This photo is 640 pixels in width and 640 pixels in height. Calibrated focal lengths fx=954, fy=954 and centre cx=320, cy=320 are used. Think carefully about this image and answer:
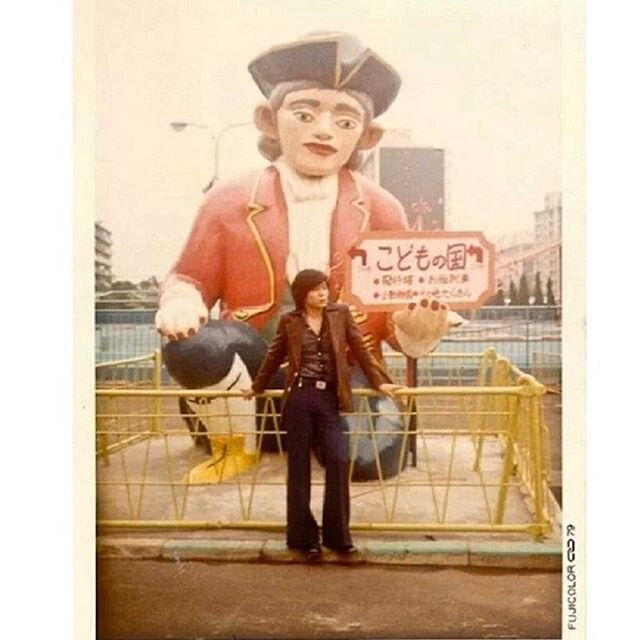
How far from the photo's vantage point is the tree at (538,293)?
100cm

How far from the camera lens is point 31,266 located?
0.98m

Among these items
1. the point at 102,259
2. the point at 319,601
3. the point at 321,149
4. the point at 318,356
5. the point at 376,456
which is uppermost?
the point at 321,149

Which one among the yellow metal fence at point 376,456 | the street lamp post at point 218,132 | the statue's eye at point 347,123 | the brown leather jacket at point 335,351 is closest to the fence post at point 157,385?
the yellow metal fence at point 376,456

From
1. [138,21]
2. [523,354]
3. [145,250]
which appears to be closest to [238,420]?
[145,250]

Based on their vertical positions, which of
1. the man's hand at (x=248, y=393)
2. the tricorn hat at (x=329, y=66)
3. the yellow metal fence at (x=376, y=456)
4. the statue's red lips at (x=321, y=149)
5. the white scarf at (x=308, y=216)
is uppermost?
the tricorn hat at (x=329, y=66)

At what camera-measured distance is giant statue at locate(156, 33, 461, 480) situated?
1.01m

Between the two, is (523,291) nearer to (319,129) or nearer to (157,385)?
(319,129)

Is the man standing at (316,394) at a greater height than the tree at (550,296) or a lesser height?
lesser

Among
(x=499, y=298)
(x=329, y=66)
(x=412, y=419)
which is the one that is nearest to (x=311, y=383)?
(x=412, y=419)

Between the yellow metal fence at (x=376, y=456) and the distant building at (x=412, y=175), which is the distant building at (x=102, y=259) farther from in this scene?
the distant building at (x=412, y=175)

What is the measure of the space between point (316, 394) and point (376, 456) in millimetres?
92

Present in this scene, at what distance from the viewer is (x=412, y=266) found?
1.01 meters

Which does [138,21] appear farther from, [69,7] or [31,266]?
[31,266]

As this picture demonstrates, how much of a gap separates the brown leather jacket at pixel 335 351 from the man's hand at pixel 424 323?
43 millimetres
